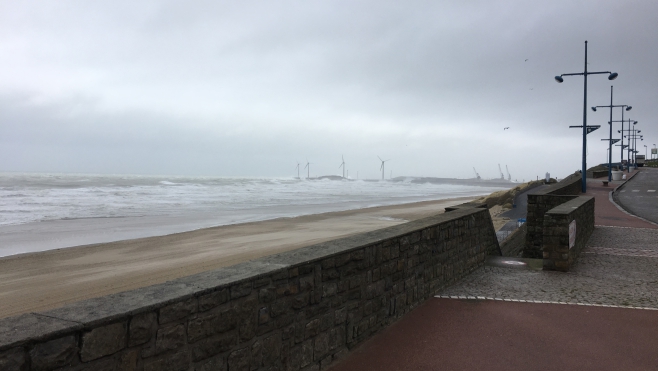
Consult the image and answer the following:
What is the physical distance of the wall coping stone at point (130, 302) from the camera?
2.03m

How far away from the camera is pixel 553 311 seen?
5.52m

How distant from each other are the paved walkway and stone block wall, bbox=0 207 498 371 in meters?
0.37

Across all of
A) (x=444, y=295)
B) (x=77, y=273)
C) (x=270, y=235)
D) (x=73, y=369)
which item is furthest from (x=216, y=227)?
(x=73, y=369)

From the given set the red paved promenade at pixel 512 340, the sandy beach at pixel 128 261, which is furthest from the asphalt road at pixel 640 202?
the red paved promenade at pixel 512 340

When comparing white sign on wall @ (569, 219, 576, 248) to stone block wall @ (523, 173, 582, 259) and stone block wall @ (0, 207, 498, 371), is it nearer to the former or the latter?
stone block wall @ (523, 173, 582, 259)

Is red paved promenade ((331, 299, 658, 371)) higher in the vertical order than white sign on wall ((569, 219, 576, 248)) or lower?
lower

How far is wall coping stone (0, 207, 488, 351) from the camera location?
2.03 metres

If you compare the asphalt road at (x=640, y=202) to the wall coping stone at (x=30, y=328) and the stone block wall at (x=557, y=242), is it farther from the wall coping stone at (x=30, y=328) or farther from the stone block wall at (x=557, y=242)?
the wall coping stone at (x=30, y=328)

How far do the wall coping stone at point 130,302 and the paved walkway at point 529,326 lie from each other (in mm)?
1248

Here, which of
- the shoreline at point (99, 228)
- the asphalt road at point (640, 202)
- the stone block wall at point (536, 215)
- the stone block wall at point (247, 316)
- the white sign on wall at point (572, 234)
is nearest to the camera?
the stone block wall at point (247, 316)

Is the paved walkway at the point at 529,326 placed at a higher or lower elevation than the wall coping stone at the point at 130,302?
lower

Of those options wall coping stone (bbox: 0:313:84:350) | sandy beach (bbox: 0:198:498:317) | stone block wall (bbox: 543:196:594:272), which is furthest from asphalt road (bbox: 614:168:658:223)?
wall coping stone (bbox: 0:313:84:350)

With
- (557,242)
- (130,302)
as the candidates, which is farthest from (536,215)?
(130,302)

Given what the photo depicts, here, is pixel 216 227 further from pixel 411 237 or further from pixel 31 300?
pixel 411 237
